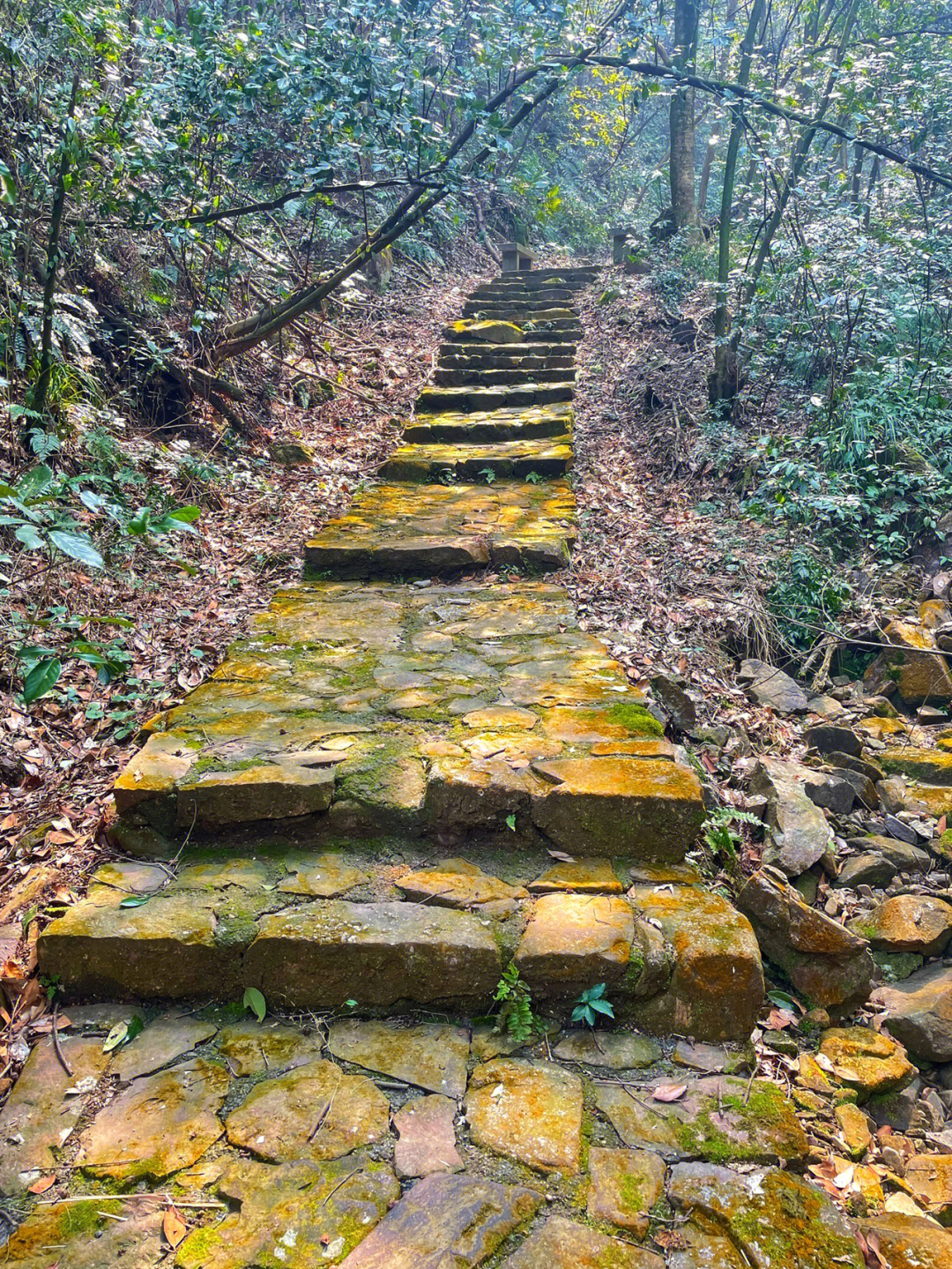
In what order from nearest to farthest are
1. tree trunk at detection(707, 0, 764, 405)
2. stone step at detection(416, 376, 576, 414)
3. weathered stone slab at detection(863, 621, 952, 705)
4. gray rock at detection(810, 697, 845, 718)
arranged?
gray rock at detection(810, 697, 845, 718)
weathered stone slab at detection(863, 621, 952, 705)
tree trunk at detection(707, 0, 764, 405)
stone step at detection(416, 376, 576, 414)

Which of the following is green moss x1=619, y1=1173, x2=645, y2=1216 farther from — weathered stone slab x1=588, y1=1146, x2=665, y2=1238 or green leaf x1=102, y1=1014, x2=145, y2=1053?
green leaf x1=102, y1=1014, x2=145, y2=1053

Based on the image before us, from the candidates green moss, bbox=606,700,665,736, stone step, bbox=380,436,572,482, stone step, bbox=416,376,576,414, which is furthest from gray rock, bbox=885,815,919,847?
stone step, bbox=416,376,576,414

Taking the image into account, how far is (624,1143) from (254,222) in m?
7.35

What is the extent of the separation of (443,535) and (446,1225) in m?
3.59

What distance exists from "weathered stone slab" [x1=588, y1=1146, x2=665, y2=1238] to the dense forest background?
7.56 feet

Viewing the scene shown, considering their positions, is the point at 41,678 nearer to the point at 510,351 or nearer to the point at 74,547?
the point at 74,547

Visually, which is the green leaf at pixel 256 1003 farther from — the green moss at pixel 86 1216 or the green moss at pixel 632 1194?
the green moss at pixel 632 1194

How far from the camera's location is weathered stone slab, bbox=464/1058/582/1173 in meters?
1.61

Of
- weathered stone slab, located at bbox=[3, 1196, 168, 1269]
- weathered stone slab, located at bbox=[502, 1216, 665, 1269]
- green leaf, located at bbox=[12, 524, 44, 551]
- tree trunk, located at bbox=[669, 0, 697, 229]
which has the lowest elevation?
weathered stone slab, located at bbox=[502, 1216, 665, 1269]

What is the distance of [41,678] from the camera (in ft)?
4.41

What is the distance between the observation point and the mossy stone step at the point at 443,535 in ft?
14.6

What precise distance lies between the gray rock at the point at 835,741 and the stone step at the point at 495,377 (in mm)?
5075

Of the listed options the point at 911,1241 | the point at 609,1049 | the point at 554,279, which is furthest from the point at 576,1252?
the point at 554,279

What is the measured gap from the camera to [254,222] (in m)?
6.89
